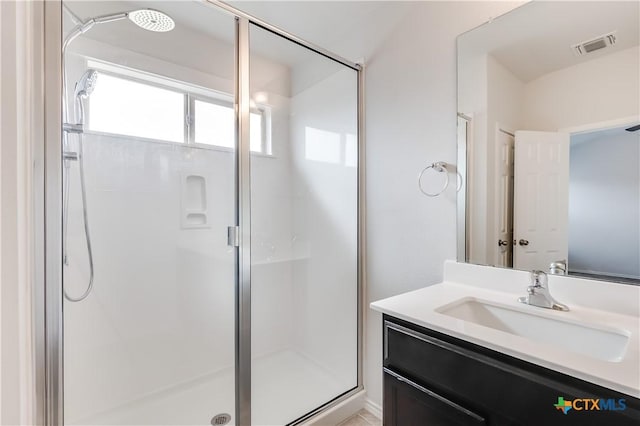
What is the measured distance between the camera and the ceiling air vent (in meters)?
1.05

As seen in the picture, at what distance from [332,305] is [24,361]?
5.95 feet

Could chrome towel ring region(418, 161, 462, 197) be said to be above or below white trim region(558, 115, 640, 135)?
below

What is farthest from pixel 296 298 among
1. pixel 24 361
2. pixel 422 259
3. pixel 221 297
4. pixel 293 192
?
pixel 24 361

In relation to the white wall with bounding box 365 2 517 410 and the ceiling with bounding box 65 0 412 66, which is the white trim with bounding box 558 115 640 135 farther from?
the ceiling with bounding box 65 0 412 66

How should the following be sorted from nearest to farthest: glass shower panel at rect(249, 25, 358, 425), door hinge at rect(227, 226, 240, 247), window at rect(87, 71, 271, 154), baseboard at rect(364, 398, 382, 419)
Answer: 1. door hinge at rect(227, 226, 240, 247)
2. window at rect(87, 71, 271, 154)
3. baseboard at rect(364, 398, 382, 419)
4. glass shower panel at rect(249, 25, 358, 425)

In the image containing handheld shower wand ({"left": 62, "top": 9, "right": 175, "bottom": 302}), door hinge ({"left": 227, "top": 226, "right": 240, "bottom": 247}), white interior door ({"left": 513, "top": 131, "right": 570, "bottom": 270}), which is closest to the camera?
white interior door ({"left": 513, "top": 131, "right": 570, "bottom": 270})

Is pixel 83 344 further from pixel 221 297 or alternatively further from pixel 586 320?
pixel 586 320

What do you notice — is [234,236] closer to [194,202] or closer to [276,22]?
[194,202]

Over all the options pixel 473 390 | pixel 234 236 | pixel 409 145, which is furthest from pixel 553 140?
pixel 234 236

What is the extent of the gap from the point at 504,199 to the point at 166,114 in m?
1.96

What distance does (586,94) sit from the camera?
43.6 inches

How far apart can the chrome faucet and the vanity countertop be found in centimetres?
3

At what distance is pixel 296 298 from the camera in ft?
7.57

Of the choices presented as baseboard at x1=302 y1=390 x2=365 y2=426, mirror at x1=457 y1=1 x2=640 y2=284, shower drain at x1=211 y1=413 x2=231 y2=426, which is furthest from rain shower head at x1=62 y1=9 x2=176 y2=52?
baseboard at x1=302 y1=390 x2=365 y2=426
